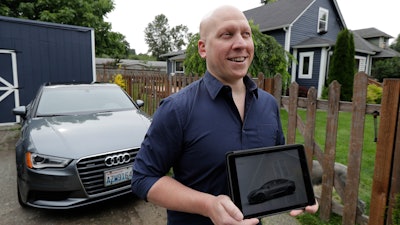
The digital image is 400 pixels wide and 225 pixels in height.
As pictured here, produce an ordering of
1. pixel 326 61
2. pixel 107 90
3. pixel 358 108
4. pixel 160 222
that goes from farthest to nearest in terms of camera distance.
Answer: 1. pixel 326 61
2. pixel 107 90
3. pixel 160 222
4. pixel 358 108

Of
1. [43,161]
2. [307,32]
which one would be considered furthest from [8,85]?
[307,32]

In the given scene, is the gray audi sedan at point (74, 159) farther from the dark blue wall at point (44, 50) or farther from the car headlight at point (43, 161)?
the dark blue wall at point (44, 50)

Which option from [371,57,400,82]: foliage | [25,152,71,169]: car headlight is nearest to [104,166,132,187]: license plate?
[25,152,71,169]: car headlight

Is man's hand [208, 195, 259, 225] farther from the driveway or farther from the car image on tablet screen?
the driveway

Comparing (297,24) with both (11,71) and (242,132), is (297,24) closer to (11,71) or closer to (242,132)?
(11,71)

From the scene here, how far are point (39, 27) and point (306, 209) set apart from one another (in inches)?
361

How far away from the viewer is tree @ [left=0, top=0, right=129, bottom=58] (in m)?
16.3

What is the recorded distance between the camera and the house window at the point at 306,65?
1555 centimetres

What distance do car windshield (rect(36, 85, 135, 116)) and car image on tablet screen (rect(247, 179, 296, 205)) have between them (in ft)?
11.8

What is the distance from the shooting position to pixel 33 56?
8.02 m

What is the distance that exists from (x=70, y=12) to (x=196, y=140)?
18402mm

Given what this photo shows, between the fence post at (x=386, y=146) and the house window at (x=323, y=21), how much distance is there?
17003 millimetres

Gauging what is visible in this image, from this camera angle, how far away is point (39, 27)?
314 inches

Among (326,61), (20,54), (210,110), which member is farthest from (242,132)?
(326,61)
